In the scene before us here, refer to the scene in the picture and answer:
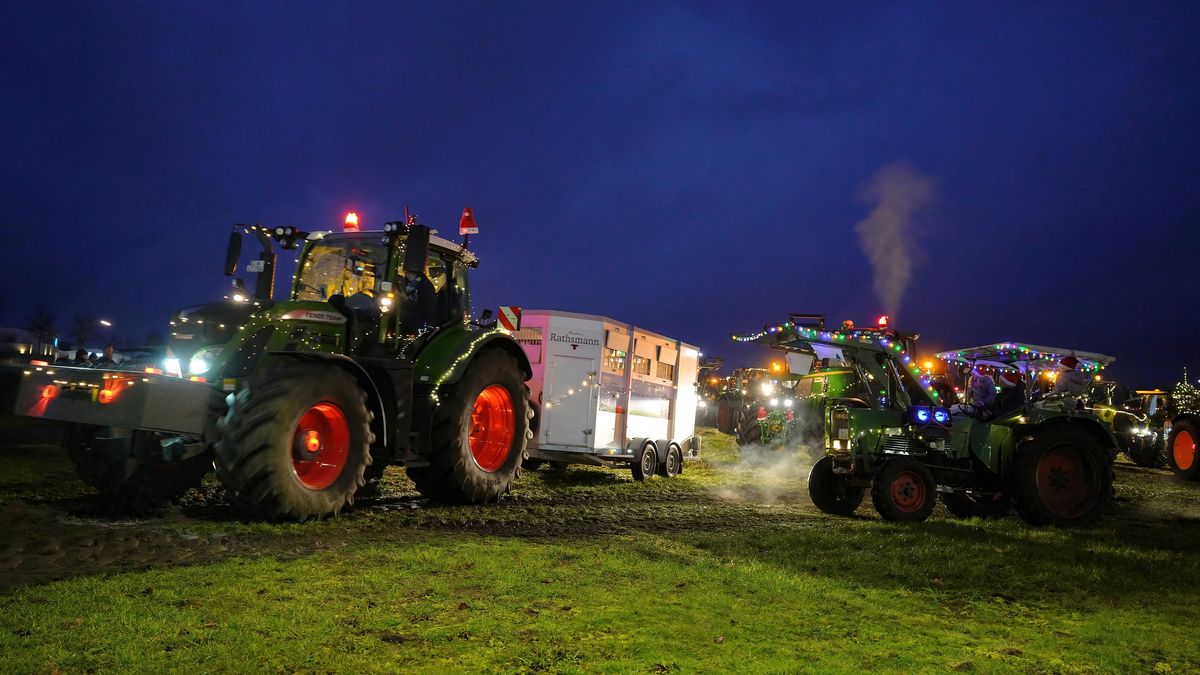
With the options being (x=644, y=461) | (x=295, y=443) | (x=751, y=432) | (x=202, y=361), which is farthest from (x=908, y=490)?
(x=751, y=432)

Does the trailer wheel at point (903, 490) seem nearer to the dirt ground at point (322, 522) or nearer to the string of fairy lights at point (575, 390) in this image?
the dirt ground at point (322, 522)

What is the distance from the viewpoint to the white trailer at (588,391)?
1145 centimetres

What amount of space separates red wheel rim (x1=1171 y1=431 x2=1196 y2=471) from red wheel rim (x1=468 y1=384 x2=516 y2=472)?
44.6 feet

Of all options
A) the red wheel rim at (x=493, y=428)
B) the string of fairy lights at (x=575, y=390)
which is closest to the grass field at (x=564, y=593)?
the red wheel rim at (x=493, y=428)

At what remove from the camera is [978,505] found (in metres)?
9.75

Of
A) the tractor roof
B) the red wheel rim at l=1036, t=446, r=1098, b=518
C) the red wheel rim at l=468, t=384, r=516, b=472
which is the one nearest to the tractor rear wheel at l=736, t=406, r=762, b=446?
the tractor roof

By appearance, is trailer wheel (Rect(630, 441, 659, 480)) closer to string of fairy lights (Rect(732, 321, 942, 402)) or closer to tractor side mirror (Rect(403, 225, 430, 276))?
string of fairy lights (Rect(732, 321, 942, 402))

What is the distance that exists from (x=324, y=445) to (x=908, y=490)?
6349 millimetres

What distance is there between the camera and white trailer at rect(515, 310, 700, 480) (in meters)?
11.5

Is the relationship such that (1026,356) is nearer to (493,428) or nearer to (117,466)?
(493,428)

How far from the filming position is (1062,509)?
29.5 ft

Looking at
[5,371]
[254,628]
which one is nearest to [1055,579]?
[254,628]

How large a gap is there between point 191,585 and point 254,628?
3.12ft

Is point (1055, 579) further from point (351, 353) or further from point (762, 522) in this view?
point (351, 353)
